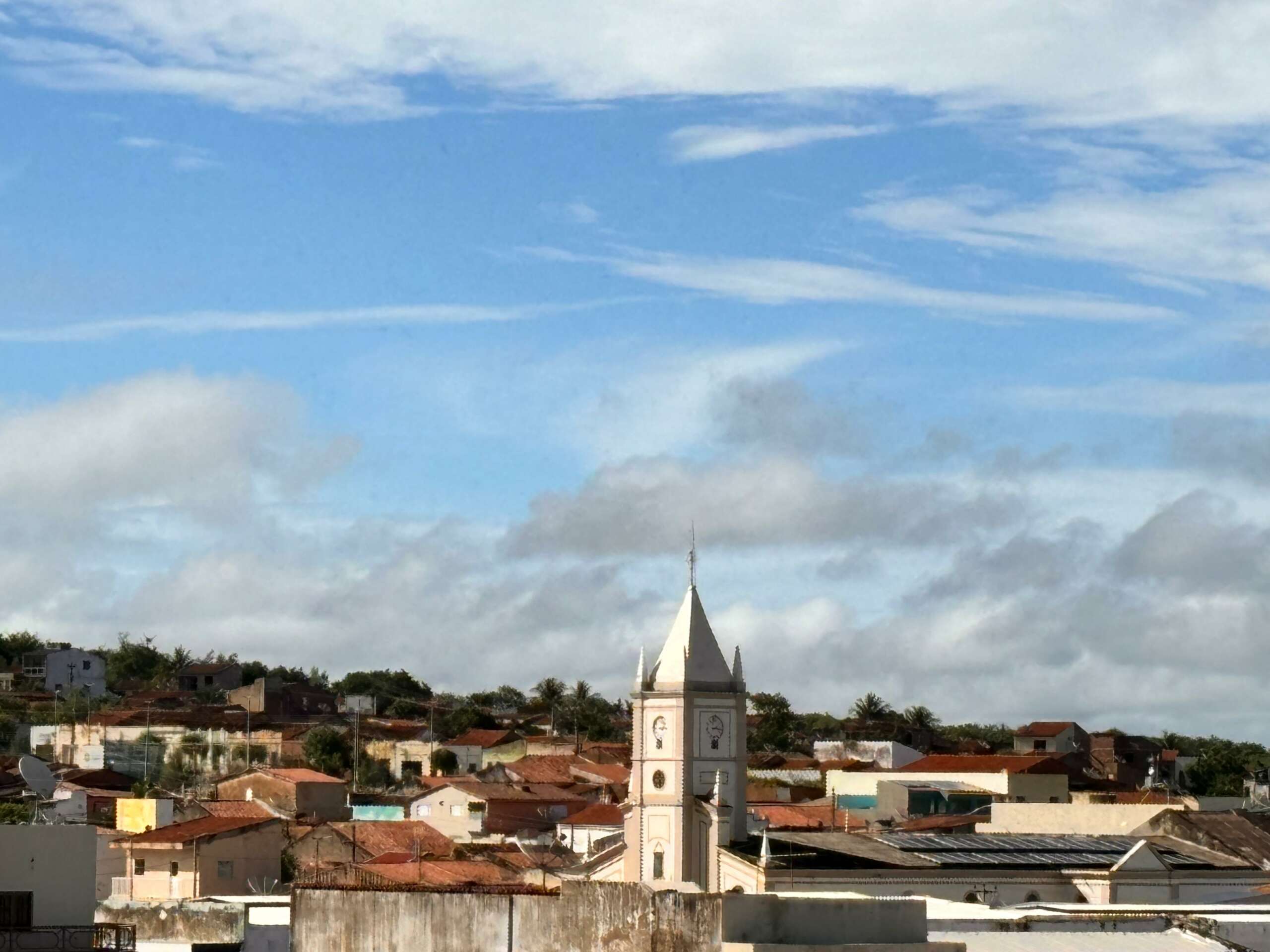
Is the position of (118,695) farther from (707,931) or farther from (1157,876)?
(707,931)

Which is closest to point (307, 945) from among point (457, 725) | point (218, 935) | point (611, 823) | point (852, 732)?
point (218, 935)

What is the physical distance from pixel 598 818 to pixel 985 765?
993 inches

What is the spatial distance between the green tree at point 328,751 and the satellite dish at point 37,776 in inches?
1592

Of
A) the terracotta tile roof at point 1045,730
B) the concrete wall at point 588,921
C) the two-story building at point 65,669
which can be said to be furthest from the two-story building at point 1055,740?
the concrete wall at point 588,921

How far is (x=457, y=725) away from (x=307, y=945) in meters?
95.2

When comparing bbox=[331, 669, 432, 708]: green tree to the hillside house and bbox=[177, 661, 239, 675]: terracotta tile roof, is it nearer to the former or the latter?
bbox=[177, 661, 239, 675]: terracotta tile roof

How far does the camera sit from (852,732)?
136 meters

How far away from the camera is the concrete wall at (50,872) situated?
26.7 m

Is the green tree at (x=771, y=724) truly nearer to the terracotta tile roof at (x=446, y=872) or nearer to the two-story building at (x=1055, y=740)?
the two-story building at (x=1055, y=740)

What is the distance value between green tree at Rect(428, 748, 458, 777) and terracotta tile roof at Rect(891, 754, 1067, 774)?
20.3 meters

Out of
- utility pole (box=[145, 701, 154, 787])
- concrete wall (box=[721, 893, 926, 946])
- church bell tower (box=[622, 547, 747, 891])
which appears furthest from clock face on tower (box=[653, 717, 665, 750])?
concrete wall (box=[721, 893, 926, 946])

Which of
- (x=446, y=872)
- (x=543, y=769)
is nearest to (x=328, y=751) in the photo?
(x=543, y=769)

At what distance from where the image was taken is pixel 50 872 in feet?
88.5

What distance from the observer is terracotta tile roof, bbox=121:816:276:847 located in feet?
190
